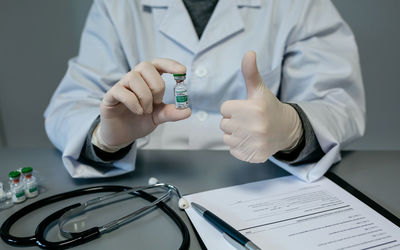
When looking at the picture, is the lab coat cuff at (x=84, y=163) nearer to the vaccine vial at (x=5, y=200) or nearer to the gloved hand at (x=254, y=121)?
the vaccine vial at (x=5, y=200)

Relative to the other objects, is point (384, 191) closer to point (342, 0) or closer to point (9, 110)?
point (342, 0)

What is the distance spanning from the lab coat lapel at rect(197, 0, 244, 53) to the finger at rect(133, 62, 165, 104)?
0.30 metres

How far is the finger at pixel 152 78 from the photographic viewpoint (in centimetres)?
56

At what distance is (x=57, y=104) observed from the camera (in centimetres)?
81

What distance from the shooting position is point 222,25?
848mm

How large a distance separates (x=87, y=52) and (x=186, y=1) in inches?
13.3

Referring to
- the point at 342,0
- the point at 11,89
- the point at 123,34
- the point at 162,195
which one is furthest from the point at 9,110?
the point at 342,0

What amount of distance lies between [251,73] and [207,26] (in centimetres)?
39

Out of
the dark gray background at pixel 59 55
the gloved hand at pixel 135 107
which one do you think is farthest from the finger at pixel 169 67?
the dark gray background at pixel 59 55

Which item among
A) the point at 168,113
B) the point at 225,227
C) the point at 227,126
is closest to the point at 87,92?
the point at 168,113

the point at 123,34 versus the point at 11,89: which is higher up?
the point at 123,34

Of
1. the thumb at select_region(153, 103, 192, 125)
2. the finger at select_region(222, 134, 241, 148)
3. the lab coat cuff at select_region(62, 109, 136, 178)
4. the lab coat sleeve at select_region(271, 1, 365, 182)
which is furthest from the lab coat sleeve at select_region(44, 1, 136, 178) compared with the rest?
the lab coat sleeve at select_region(271, 1, 365, 182)

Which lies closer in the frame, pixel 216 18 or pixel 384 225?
pixel 384 225

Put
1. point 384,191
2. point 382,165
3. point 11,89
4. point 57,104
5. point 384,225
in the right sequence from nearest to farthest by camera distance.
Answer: point 384,225 < point 384,191 < point 382,165 < point 57,104 < point 11,89
